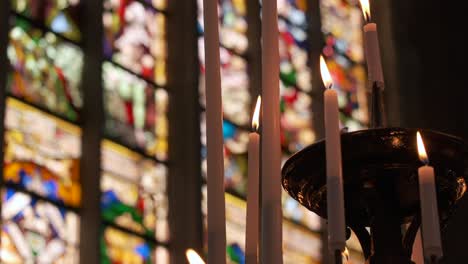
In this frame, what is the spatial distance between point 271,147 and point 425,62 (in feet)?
18.3

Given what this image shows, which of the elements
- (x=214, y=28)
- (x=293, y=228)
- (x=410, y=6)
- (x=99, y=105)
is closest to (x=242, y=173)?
(x=293, y=228)

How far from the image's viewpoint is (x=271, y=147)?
207cm

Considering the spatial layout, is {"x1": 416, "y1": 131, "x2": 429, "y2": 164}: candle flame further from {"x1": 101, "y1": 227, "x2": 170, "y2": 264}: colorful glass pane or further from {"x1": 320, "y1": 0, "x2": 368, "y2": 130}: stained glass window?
{"x1": 320, "y1": 0, "x2": 368, "y2": 130}: stained glass window

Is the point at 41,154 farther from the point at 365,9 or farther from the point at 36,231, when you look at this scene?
the point at 365,9

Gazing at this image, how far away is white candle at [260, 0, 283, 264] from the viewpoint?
6.57 feet

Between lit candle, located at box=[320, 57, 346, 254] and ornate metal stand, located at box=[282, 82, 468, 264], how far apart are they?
0.08 metres

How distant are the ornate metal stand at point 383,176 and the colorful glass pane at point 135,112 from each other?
12.3ft

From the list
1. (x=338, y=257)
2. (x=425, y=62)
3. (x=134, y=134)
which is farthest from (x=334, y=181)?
(x=425, y=62)

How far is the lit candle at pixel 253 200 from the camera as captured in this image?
2190 mm

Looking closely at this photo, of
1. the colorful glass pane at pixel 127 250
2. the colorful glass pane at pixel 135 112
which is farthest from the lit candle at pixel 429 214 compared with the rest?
the colorful glass pane at pixel 135 112

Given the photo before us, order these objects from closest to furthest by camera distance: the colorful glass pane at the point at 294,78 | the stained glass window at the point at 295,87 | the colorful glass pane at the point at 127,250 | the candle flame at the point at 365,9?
the candle flame at the point at 365,9, the colorful glass pane at the point at 127,250, the stained glass window at the point at 295,87, the colorful glass pane at the point at 294,78

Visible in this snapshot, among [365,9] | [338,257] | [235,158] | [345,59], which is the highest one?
[345,59]

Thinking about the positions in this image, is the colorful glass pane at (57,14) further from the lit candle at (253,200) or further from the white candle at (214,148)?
the white candle at (214,148)

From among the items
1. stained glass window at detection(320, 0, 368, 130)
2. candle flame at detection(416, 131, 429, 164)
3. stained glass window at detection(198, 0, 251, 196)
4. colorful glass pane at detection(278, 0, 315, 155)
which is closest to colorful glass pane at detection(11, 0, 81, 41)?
stained glass window at detection(198, 0, 251, 196)
